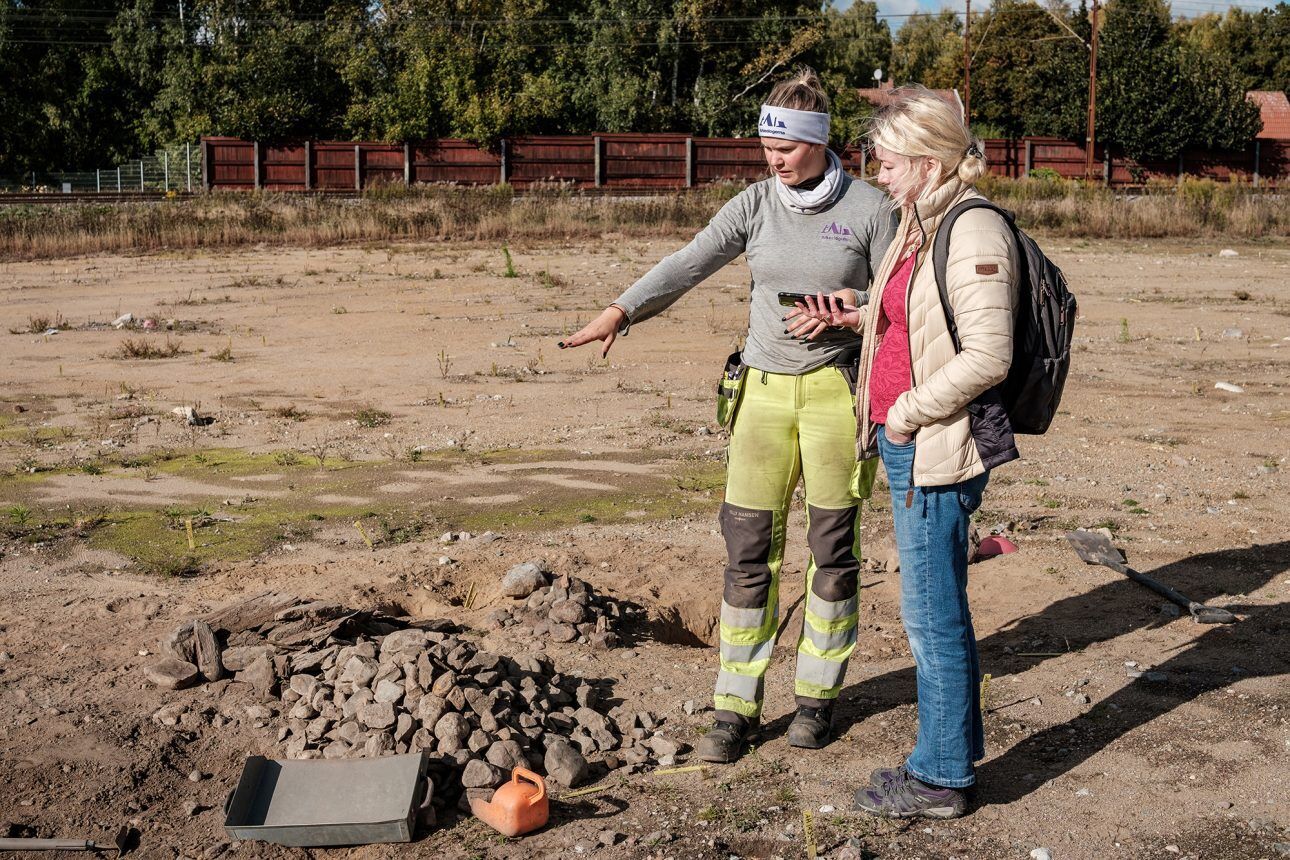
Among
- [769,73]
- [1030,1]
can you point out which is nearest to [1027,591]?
[769,73]

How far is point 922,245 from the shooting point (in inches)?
134

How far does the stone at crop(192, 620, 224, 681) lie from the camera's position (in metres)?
4.68

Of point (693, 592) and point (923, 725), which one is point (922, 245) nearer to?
point (923, 725)

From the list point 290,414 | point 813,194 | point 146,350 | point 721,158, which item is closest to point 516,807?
point 813,194

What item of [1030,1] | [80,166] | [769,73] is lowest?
[80,166]

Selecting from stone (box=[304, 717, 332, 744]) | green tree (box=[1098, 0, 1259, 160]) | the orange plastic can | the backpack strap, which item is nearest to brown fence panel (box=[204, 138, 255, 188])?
green tree (box=[1098, 0, 1259, 160])

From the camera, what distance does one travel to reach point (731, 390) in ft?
14.0

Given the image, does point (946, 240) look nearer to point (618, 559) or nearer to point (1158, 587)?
point (1158, 587)

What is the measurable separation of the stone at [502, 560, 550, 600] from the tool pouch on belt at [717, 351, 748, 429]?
1.60m

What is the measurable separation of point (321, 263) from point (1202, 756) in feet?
57.5

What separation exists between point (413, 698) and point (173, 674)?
39.3 inches

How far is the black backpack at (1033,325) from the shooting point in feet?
10.8

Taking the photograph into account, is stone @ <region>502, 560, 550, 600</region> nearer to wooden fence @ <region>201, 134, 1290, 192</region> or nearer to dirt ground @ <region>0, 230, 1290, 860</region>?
dirt ground @ <region>0, 230, 1290, 860</region>

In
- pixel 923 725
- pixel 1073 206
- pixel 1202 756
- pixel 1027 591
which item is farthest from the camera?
pixel 1073 206
